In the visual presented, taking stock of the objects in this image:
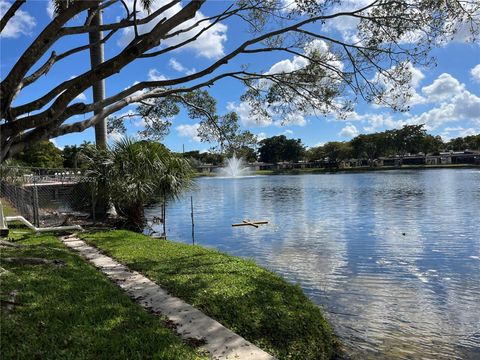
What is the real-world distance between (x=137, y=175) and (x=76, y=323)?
9.74m

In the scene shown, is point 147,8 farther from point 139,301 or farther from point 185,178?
point 185,178

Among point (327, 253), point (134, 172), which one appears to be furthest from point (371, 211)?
point (134, 172)

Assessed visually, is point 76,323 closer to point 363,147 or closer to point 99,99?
point 99,99

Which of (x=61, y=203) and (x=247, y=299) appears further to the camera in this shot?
(x=61, y=203)

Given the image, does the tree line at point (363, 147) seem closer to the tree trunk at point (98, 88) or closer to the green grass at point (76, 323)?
A: the tree trunk at point (98, 88)

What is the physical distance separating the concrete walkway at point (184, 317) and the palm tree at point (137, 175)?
18.7 feet

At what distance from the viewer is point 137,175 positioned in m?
14.7

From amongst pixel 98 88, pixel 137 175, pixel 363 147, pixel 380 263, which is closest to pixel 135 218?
pixel 137 175

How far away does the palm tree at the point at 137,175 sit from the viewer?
14594 mm

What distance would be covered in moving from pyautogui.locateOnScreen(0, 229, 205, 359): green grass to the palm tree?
7.17 m

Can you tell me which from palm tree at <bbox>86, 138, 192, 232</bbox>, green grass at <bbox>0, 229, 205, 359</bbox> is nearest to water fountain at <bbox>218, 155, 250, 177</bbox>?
palm tree at <bbox>86, 138, 192, 232</bbox>

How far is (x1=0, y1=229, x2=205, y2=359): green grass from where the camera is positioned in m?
4.53

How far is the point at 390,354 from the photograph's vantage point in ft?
23.2

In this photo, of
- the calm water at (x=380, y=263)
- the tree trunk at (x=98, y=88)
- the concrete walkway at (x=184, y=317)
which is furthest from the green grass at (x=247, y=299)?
the tree trunk at (x=98, y=88)
